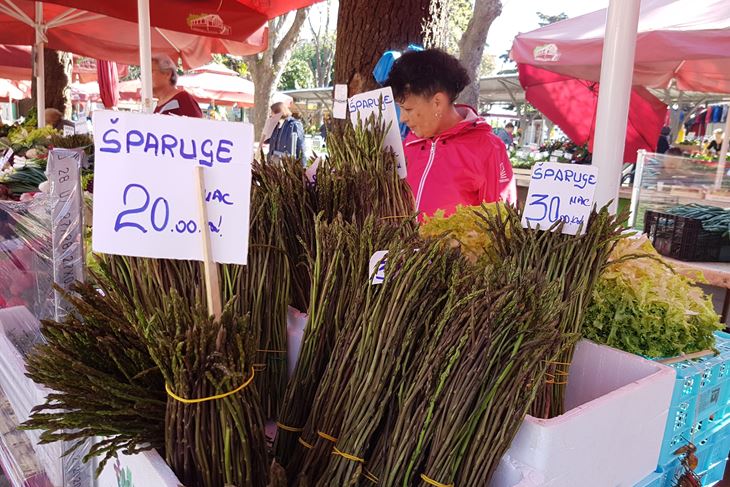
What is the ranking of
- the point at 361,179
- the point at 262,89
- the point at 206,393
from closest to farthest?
the point at 206,393
the point at 361,179
the point at 262,89

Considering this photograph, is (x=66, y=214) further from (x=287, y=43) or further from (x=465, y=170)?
(x=287, y=43)

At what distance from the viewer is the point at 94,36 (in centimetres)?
626

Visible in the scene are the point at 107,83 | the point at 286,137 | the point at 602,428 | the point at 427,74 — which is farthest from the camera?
the point at 107,83

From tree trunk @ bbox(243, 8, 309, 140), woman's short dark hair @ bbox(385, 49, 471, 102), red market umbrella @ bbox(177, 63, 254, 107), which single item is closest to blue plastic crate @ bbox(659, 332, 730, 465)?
woman's short dark hair @ bbox(385, 49, 471, 102)

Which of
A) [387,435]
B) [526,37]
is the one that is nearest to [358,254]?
[387,435]

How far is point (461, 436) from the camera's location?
849 millimetres

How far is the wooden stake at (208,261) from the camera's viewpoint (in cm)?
88

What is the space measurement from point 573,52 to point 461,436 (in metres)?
3.63

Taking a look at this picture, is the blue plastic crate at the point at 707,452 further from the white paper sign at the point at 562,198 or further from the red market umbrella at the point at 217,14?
the red market umbrella at the point at 217,14

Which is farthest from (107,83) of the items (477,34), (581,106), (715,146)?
(715,146)

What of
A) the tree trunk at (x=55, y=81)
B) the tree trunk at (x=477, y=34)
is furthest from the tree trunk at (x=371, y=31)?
the tree trunk at (x=55, y=81)

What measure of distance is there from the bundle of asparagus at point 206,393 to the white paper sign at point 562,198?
746 millimetres

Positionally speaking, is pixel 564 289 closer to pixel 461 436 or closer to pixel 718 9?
pixel 461 436

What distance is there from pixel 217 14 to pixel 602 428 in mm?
4192
